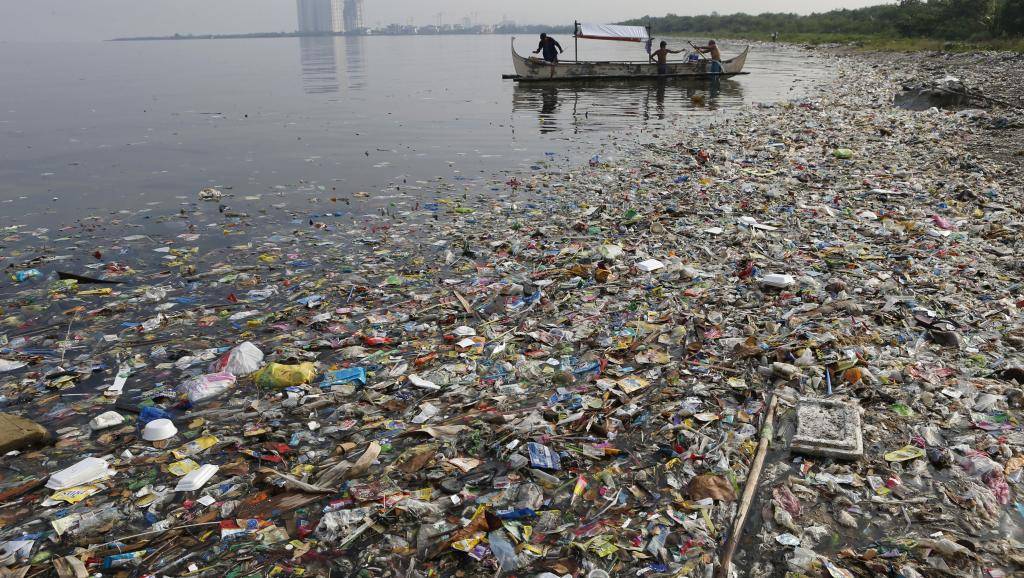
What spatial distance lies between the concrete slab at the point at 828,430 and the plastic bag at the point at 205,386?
12.4ft

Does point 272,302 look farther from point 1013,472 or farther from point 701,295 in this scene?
point 1013,472

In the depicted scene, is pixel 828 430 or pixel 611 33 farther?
pixel 611 33

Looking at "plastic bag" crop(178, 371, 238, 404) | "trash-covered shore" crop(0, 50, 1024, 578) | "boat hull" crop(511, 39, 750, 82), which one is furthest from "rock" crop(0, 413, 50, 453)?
"boat hull" crop(511, 39, 750, 82)

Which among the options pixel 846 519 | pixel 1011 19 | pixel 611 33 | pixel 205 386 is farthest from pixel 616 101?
pixel 1011 19

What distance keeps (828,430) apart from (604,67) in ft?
83.0

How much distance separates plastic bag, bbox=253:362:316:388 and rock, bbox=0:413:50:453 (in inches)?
50.3

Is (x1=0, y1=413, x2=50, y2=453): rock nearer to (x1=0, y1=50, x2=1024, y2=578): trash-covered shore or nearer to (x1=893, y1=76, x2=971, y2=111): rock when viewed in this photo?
(x1=0, y1=50, x2=1024, y2=578): trash-covered shore

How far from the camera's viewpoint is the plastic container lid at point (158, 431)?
12.5 feet

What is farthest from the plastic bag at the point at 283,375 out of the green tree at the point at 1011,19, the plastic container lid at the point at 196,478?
the green tree at the point at 1011,19

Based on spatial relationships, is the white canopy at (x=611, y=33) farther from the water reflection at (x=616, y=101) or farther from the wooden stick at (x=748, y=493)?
the wooden stick at (x=748, y=493)

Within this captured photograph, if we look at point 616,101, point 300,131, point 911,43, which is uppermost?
point 911,43

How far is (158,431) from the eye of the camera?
3.83 m

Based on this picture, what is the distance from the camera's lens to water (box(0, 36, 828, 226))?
10.8 metres

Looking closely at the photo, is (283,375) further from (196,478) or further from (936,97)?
(936,97)
